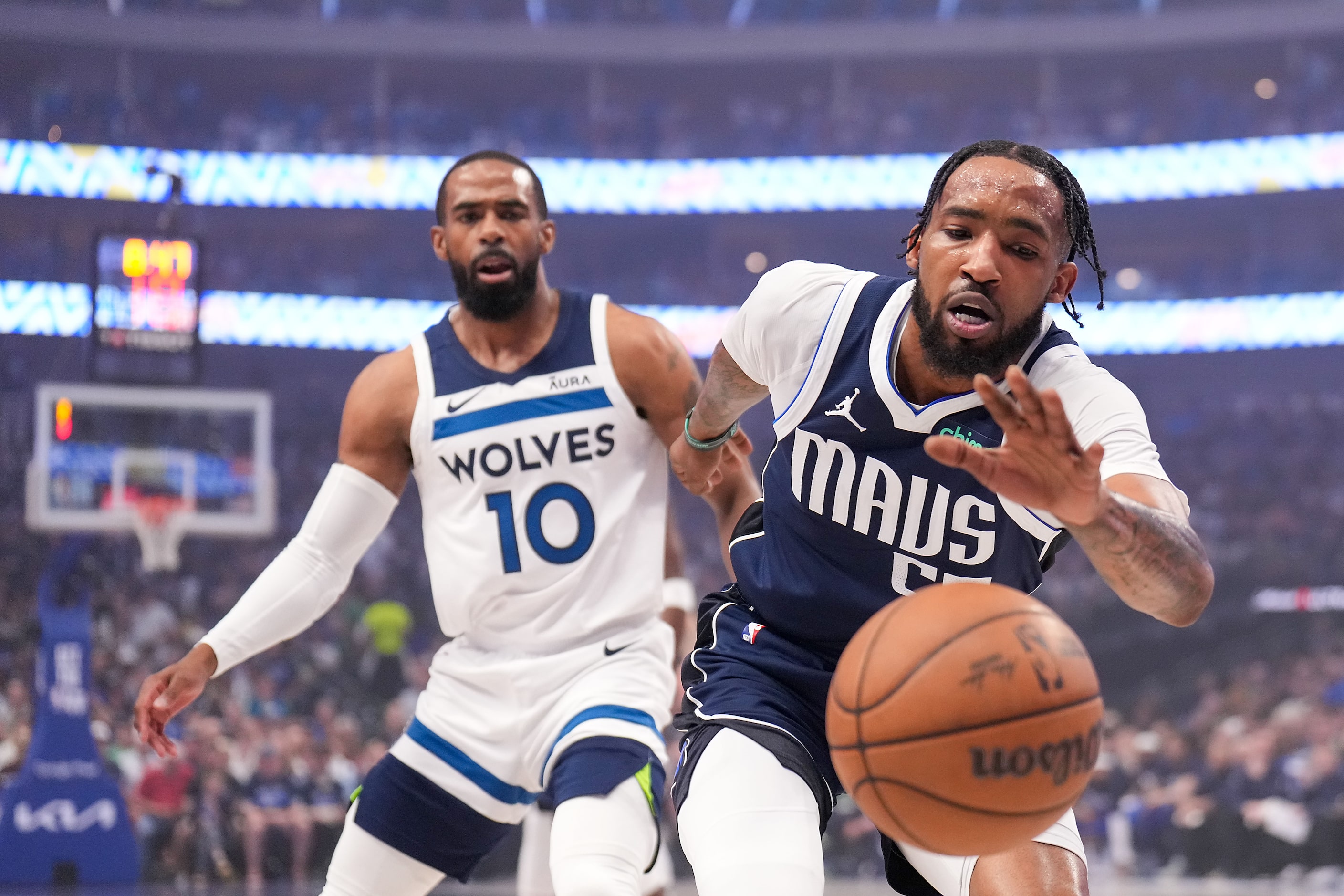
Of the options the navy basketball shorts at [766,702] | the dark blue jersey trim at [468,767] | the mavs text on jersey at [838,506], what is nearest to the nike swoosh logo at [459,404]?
the dark blue jersey trim at [468,767]

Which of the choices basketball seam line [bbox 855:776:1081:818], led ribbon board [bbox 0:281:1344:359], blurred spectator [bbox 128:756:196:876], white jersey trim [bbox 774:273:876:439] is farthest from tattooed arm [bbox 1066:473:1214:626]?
led ribbon board [bbox 0:281:1344:359]

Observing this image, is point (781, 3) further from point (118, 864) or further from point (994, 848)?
point (994, 848)

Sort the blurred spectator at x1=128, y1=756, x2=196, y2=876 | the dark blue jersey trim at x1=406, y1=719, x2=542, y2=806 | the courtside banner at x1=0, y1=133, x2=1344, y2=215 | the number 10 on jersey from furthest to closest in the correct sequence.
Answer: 1. the courtside banner at x1=0, y1=133, x2=1344, y2=215
2. the blurred spectator at x1=128, y1=756, x2=196, y2=876
3. the number 10 on jersey
4. the dark blue jersey trim at x1=406, y1=719, x2=542, y2=806

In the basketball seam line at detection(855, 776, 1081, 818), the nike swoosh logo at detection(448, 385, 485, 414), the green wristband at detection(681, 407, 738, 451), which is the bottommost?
the basketball seam line at detection(855, 776, 1081, 818)

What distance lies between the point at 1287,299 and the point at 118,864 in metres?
21.1

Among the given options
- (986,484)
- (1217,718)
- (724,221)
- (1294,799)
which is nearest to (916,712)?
(986,484)

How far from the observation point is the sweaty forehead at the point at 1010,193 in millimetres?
3139

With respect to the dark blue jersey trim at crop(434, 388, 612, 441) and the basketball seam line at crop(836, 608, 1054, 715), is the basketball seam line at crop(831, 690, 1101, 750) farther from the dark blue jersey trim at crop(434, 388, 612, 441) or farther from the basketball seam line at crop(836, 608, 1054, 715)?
the dark blue jersey trim at crop(434, 388, 612, 441)

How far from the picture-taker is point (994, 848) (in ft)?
9.35

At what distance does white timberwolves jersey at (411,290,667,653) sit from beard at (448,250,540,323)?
6.7 inches

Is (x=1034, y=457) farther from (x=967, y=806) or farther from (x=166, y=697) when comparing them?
(x=166, y=697)

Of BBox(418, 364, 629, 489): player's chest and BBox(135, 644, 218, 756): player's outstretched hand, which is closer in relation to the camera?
BBox(135, 644, 218, 756): player's outstretched hand

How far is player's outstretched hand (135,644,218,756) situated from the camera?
167 inches

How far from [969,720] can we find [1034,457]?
1.87ft
